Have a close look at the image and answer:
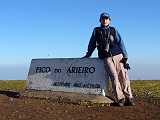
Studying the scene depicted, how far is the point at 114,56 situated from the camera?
1480 centimetres

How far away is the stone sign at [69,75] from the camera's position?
15.4 m

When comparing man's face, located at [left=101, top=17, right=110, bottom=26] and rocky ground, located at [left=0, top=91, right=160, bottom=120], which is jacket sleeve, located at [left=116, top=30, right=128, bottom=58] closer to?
man's face, located at [left=101, top=17, right=110, bottom=26]

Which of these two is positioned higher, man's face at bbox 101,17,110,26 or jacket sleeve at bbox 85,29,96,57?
man's face at bbox 101,17,110,26

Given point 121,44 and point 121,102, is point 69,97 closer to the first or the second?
point 121,102

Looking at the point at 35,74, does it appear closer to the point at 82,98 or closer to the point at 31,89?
the point at 31,89

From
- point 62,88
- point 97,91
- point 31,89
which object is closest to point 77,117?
point 97,91

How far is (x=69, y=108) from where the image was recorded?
47.3 ft

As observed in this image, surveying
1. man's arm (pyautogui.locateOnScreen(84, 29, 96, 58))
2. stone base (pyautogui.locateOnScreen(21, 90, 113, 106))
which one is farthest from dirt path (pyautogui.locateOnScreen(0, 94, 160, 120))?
man's arm (pyautogui.locateOnScreen(84, 29, 96, 58))

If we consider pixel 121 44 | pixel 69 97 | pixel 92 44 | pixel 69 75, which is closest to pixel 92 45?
pixel 92 44

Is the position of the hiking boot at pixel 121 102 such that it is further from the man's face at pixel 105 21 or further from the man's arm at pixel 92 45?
the man's face at pixel 105 21

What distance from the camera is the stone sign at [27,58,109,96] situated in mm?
15391

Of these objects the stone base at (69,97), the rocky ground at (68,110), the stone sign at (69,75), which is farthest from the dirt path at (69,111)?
the stone sign at (69,75)

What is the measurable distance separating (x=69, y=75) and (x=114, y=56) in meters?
2.25

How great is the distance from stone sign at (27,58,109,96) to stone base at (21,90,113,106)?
0.57 ft
